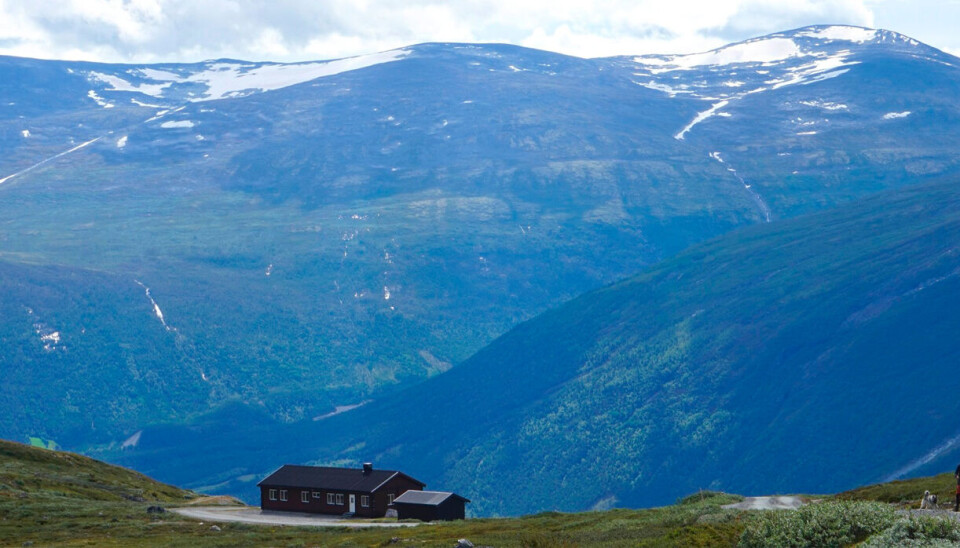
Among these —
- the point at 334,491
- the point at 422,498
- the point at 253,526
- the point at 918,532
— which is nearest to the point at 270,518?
the point at 334,491

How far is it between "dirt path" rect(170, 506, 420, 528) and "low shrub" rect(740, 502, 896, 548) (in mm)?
38152

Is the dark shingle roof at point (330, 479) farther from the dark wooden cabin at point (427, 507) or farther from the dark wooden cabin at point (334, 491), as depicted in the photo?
the dark wooden cabin at point (427, 507)

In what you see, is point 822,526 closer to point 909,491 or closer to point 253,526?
point 909,491

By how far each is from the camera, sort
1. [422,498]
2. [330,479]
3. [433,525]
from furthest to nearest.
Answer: [330,479]
[422,498]
[433,525]

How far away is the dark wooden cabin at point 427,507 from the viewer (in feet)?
260

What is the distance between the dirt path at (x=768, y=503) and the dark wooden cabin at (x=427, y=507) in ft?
88.0

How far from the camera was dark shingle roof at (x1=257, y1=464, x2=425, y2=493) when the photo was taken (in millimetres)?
85938

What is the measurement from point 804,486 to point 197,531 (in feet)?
447

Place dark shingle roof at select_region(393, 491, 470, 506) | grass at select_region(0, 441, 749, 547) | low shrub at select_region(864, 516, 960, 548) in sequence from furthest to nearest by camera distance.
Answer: dark shingle roof at select_region(393, 491, 470, 506) → grass at select_region(0, 441, 749, 547) → low shrub at select_region(864, 516, 960, 548)

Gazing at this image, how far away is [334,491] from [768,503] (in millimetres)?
39525

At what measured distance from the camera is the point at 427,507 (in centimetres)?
7938

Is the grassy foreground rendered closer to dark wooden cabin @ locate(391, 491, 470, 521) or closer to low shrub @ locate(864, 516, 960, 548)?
low shrub @ locate(864, 516, 960, 548)

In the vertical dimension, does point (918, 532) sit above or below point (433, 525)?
above

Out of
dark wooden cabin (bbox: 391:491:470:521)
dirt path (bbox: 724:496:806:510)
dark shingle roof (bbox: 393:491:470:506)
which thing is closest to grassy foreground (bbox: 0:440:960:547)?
dirt path (bbox: 724:496:806:510)
